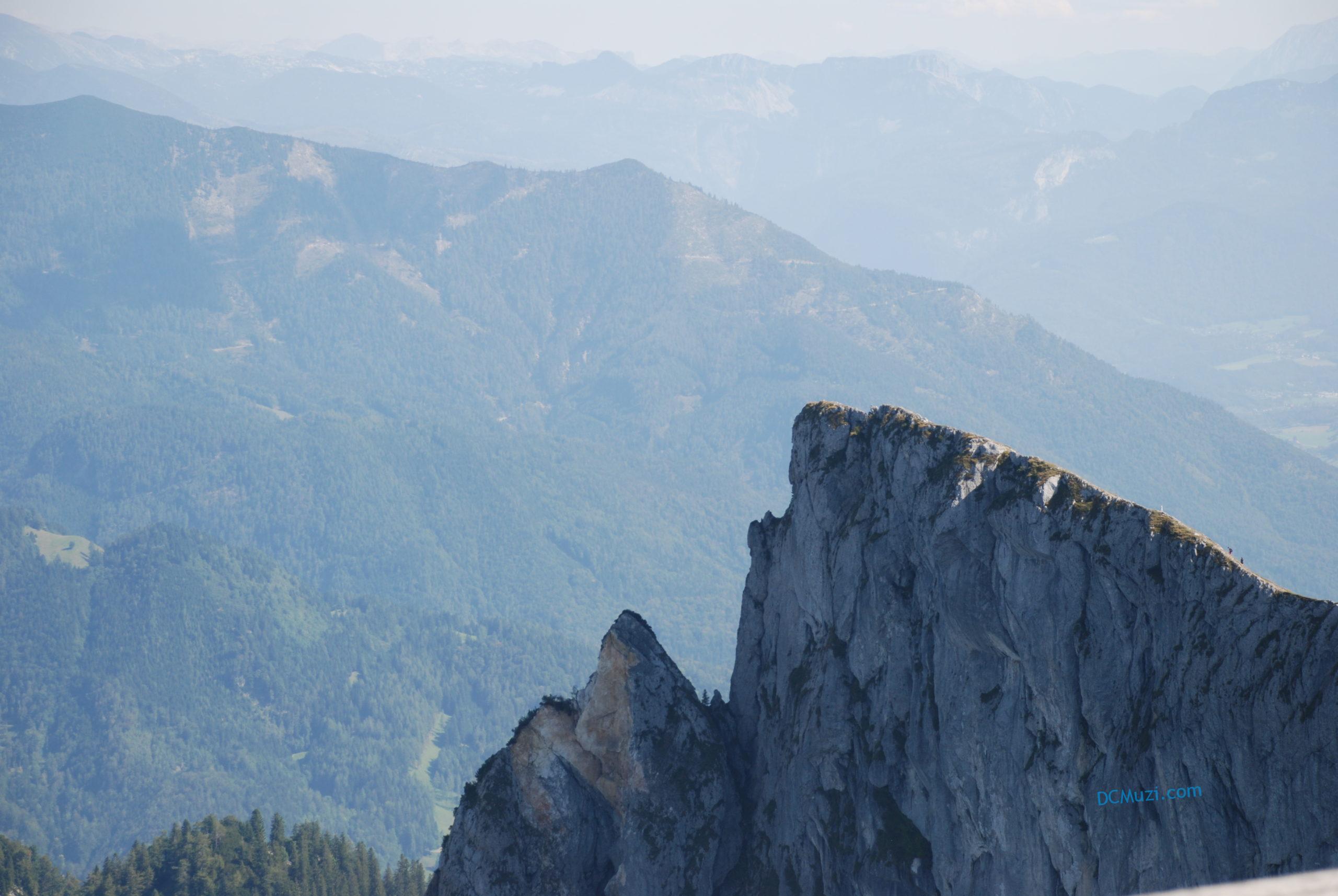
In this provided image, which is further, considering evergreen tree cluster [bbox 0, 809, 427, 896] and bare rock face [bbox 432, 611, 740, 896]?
evergreen tree cluster [bbox 0, 809, 427, 896]

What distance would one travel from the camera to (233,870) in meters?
124

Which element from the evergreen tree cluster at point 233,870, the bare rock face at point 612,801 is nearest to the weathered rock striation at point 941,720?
the bare rock face at point 612,801

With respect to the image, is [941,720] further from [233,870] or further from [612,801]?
[233,870]

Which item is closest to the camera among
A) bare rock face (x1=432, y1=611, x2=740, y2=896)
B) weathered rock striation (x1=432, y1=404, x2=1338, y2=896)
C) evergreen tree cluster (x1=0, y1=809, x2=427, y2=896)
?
weathered rock striation (x1=432, y1=404, x2=1338, y2=896)

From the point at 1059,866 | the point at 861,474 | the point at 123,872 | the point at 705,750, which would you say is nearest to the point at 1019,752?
the point at 1059,866

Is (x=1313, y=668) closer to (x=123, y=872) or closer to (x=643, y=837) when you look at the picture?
(x=643, y=837)

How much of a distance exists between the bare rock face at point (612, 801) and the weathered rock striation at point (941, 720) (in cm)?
10

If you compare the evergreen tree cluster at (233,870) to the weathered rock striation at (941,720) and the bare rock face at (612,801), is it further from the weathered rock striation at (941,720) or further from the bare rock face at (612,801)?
the bare rock face at (612,801)

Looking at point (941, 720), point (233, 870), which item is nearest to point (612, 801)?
point (941, 720)

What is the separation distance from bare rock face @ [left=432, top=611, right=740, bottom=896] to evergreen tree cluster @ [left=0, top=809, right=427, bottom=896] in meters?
76.1

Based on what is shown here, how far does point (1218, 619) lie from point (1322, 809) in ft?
17.6

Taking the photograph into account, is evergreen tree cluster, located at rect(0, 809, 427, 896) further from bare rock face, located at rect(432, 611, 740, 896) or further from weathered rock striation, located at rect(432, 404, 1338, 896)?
bare rock face, located at rect(432, 611, 740, 896)

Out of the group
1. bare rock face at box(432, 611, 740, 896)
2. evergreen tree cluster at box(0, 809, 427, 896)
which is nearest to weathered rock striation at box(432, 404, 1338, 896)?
bare rock face at box(432, 611, 740, 896)

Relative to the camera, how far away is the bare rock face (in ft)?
173
